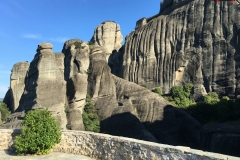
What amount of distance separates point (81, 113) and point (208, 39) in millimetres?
24319

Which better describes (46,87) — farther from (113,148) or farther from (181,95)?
(181,95)

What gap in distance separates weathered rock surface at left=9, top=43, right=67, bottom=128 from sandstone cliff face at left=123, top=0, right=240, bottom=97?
2268cm

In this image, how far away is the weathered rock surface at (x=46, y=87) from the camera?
20.8m

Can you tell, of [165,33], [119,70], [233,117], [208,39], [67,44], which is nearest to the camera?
[233,117]

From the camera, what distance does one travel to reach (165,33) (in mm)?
45219

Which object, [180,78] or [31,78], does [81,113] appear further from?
[180,78]

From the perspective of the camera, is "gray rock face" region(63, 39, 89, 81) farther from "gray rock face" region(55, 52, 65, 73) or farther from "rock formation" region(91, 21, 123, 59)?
"rock formation" region(91, 21, 123, 59)

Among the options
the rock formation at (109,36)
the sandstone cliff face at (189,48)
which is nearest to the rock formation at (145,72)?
the sandstone cliff face at (189,48)

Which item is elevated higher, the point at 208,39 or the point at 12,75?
the point at 208,39

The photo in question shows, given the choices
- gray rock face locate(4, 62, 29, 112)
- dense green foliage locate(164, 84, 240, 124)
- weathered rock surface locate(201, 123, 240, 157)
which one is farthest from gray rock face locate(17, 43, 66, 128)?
dense green foliage locate(164, 84, 240, 124)

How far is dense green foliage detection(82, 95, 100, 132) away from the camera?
74.9ft

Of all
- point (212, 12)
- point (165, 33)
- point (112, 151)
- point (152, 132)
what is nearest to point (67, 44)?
point (152, 132)

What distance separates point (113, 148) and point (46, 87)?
13.8m

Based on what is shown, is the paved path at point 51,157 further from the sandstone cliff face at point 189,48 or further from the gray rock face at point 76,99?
the sandstone cliff face at point 189,48
